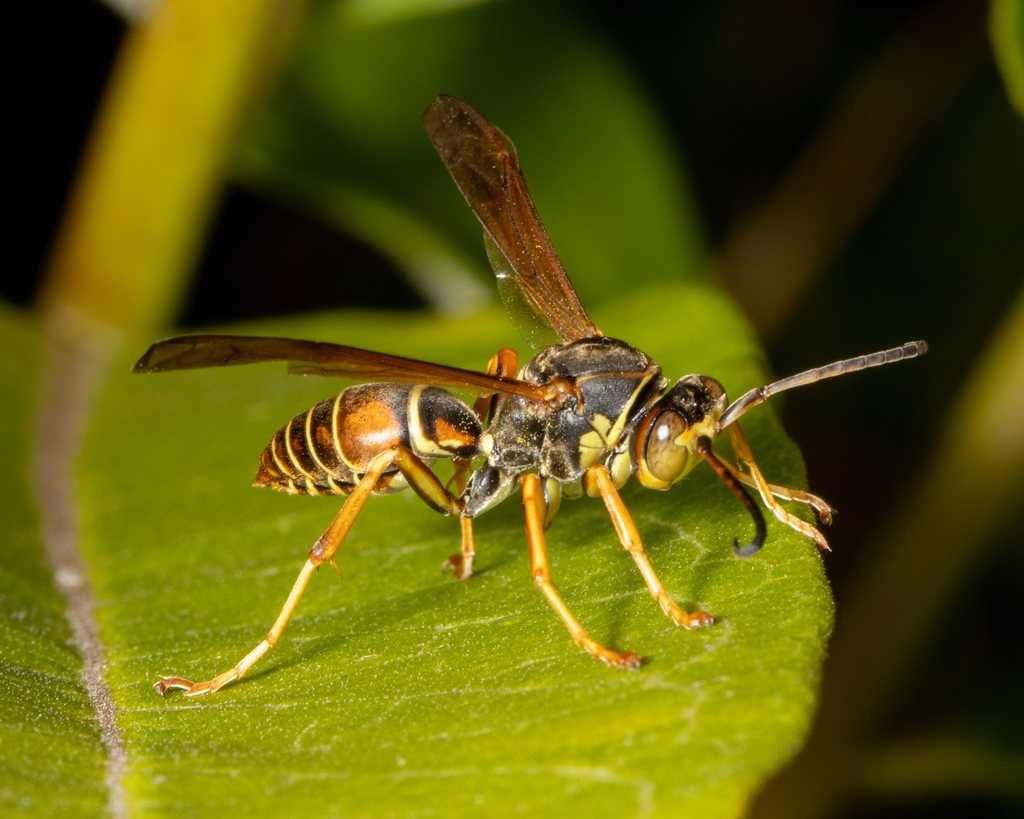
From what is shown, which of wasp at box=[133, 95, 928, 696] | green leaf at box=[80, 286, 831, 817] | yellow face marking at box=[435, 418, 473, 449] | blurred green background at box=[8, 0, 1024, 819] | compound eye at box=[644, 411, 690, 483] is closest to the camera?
green leaf at box=[80, 286, 831, 817]

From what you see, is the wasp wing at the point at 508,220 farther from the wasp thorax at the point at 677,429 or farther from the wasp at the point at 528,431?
the wasp thorax at the point at 677,429

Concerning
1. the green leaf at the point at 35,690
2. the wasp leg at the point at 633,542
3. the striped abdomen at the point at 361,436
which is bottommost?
the green leaf at the point at 35,690

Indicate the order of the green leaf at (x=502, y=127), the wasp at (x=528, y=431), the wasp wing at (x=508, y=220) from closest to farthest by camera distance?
the wasp at (x=528, y=431) → the wasp wing at (x=508, y=220) → the green leaf at (x=502, y=127)

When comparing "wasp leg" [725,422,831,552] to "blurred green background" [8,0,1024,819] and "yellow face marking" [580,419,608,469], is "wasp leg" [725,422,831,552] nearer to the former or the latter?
"yellow face marking" [580,419,608,469]

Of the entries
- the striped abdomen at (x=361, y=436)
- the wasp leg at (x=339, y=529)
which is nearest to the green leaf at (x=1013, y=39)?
the striped abdomen at (x=361, y=436)

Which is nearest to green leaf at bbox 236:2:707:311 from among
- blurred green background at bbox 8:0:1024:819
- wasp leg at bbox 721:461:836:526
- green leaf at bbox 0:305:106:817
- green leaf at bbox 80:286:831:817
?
blurred green background at bbox 8:0:1024:819

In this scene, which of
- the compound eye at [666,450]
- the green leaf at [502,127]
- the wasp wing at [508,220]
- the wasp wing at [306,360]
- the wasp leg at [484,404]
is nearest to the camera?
the wasp wing at [306,360]

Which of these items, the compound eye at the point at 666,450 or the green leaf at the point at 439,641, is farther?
the compound eye at the point at 666,450
